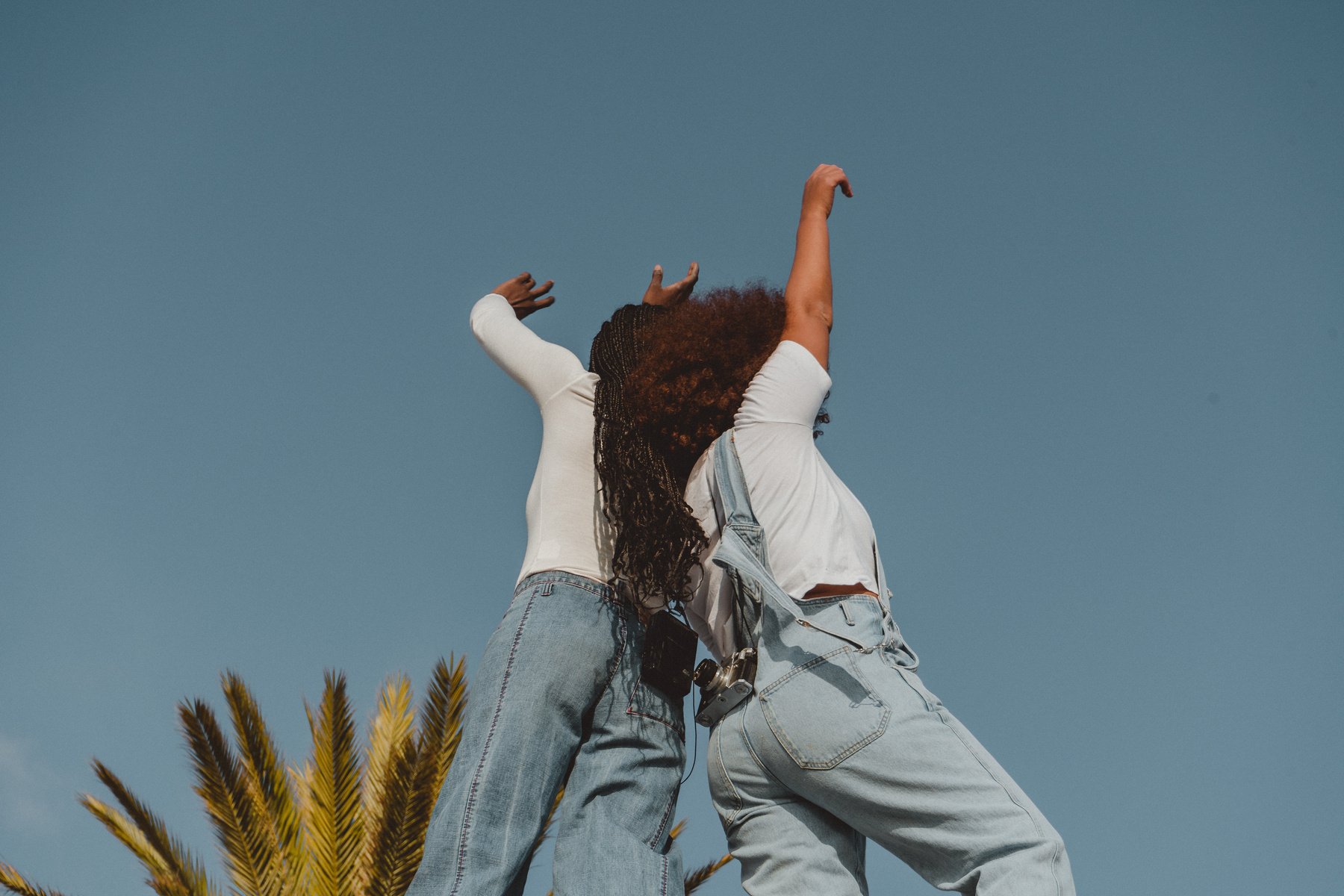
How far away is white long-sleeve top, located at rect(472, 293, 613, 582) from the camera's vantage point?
2.83m

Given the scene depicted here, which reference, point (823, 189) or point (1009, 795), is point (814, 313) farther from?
point (1009, 795)

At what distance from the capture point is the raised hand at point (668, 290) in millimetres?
3781

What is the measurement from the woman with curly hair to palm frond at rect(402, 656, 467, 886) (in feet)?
18.3

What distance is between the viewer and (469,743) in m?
2.60

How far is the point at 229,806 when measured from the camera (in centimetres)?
782

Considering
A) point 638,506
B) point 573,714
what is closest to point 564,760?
point 573,714

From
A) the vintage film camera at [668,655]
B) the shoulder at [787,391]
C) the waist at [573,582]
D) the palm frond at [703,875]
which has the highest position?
the shoulder at [787,391]

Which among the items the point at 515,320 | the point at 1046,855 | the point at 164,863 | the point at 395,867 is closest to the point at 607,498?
the point at 515,320

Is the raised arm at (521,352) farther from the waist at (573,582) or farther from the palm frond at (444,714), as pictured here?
the palm frond at (444,714)

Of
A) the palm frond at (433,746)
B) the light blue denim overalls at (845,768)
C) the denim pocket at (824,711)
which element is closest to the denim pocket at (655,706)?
the light blue denim overalls at (845,768)

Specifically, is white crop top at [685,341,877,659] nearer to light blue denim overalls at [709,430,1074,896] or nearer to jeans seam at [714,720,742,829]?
light blue denim overalls at [709,430,1074,896]

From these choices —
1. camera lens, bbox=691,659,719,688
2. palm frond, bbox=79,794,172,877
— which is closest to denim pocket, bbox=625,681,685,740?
camera lens, bbox=691,659,719,688

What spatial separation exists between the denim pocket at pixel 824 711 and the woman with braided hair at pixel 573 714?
500mm

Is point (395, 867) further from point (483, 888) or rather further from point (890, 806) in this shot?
point (890, 806)
